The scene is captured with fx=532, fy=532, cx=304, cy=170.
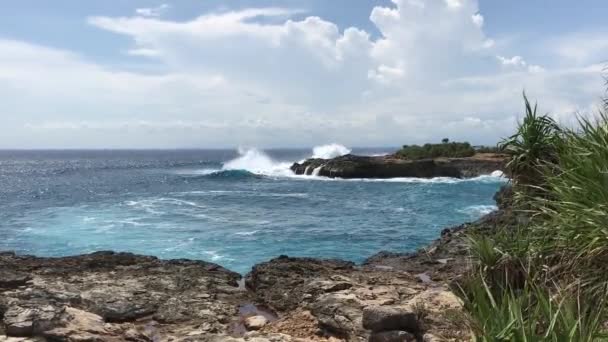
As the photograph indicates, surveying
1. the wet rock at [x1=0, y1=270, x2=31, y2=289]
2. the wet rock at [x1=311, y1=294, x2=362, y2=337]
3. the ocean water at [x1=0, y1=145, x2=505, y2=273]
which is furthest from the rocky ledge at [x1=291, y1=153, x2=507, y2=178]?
the wet rock at [x1=311, y1=294, x2=362, y2=337]

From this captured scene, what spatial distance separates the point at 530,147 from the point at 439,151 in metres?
71.8

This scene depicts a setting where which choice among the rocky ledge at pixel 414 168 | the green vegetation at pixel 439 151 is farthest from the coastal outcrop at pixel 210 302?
the green vegetation at pixel 439 151

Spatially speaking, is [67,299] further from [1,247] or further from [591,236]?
[1,247]

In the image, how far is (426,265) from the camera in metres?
17.1

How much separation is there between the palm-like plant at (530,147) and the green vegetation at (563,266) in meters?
1.65

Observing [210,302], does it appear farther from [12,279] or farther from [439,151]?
[439,151]

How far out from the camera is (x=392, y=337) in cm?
938

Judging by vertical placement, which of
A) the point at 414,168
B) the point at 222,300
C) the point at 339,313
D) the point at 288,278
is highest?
the point at 414,168

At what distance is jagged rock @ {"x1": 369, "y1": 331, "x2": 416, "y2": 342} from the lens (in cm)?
938

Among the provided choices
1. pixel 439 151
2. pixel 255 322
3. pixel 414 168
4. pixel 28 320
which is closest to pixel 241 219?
pixel 255 322

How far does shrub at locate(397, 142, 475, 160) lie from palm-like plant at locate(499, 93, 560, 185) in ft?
219

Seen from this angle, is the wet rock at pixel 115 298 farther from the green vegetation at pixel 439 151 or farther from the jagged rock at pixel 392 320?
the green vegetation at pixel 439 151

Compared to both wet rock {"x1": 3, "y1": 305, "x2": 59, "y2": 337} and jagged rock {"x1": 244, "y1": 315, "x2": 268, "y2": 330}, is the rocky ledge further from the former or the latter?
wet rock {"x1": 3, "y1": 305, "x2": 59, "y2": 337}

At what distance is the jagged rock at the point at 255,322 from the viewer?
441 inches
